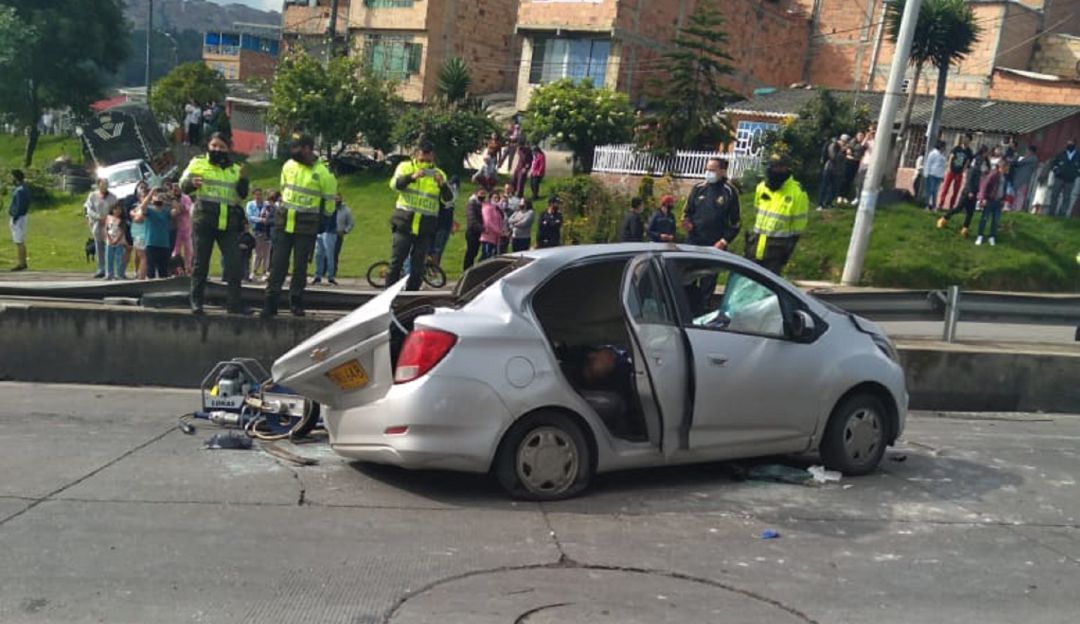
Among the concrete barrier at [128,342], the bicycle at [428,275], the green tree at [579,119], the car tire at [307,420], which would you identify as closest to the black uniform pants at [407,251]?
the concrete barrier at [128,342]

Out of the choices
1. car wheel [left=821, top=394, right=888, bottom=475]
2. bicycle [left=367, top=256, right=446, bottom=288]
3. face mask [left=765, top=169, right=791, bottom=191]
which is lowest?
bicycle [left=367, top=256, right=446, bottom=288]

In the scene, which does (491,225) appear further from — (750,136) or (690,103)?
(750,136)

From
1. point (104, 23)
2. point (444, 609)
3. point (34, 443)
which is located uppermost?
point (104, 23)

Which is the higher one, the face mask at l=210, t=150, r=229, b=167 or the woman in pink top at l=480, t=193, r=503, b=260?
the face mask at l=210, t=150, r=229, b=167

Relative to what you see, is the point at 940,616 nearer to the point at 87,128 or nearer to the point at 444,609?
the point at 444,609

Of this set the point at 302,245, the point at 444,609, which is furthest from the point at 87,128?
the point at 444,609

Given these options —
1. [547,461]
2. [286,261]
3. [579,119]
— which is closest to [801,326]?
[547,461]

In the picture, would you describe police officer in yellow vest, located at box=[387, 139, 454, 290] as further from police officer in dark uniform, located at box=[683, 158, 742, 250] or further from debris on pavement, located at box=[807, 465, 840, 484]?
debris on pavement, located at box=[807, 465, 840, 484]

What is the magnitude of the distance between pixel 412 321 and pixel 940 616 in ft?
11.5

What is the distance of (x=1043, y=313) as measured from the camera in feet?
35.9

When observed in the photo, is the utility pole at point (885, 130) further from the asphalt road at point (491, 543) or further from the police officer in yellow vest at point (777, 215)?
the asphalt road at point (491, 543)

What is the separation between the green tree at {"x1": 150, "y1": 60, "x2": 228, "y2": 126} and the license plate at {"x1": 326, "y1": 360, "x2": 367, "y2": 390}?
45458 mm

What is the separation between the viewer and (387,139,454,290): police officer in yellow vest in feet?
33.5

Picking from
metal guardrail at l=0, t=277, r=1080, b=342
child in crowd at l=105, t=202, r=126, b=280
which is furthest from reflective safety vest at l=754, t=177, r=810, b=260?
child in crowd at l=105, t=202, r=126, b=280
